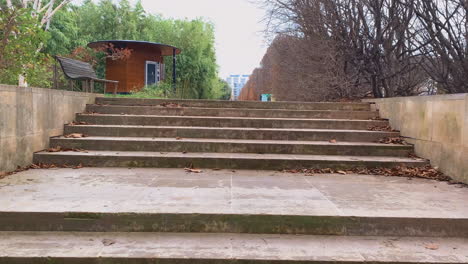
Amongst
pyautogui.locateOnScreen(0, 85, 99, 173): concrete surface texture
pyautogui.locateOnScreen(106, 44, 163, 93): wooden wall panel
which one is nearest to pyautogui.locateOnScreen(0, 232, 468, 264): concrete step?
pyautogui.locateOnScreen(0, 85, 99, 173): concrete surface texture

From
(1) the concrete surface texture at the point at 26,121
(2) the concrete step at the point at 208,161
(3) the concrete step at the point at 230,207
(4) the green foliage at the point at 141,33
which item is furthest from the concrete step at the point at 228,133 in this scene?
(4) the green foliage at the point at 141,33

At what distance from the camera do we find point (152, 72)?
1877 cm

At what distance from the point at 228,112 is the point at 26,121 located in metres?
3.50

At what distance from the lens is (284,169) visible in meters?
4.56

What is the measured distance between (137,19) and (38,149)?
21.5m

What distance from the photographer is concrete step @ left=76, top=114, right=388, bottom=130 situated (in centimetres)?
591

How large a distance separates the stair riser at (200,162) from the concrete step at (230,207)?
0.72 metres

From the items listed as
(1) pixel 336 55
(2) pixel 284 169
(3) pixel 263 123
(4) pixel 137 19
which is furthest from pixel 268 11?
Answer: (4) pixel 137 19

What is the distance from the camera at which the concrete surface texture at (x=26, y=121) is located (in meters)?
4.02

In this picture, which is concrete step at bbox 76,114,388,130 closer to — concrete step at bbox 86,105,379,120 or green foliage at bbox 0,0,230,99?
concrete step at bbox 86,105,379,120

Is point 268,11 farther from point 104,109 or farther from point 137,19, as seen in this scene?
→ point 137,19

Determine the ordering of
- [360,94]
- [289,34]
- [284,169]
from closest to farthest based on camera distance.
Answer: [284,169] < [360,94] < [289,34]

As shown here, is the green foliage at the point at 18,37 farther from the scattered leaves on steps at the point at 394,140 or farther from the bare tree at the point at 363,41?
the bare tree at the point at 363,41

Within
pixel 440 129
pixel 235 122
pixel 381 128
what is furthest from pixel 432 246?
pixel 235 122
